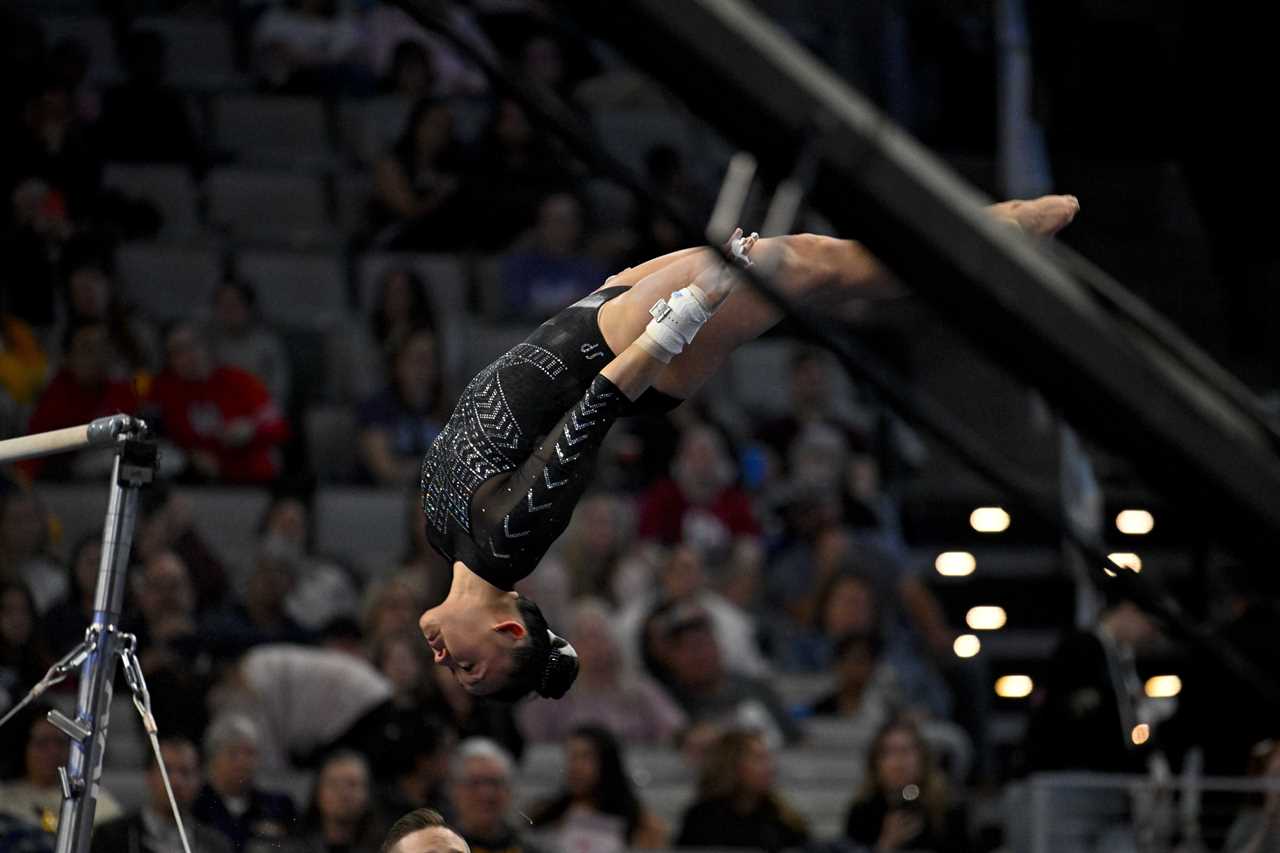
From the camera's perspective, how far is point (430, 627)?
421cm

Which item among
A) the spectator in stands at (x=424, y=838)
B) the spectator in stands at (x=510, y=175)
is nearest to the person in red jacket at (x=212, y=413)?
the spectator in stands at (x=510, y=175)

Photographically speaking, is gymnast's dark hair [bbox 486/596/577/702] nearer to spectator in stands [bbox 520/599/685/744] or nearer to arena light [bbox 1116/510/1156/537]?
spectator in stands [bbox 520/599/685/744]

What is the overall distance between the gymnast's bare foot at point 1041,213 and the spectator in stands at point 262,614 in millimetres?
3654

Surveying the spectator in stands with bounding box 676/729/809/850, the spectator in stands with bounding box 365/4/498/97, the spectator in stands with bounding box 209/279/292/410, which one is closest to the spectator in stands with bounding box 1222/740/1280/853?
the spectator in stands with bounding box 676/729/809/850

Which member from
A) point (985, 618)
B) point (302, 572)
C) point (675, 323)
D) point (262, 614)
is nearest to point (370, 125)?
point (302, 572)

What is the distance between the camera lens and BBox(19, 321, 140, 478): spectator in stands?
23.7 feet

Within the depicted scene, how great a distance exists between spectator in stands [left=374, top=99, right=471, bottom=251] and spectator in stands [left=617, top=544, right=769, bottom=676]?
2.26 meters

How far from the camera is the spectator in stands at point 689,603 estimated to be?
7121mm

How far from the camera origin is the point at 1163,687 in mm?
7070

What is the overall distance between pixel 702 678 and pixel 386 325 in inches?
81.5

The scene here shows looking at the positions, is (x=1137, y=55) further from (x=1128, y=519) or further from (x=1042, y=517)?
(x=1042, y=517)

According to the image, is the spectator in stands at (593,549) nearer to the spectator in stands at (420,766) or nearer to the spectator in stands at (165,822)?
the spectator in stands at (420,766)

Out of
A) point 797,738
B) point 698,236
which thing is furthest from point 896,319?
point 698,236

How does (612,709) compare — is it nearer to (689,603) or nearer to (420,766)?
(689,603)
